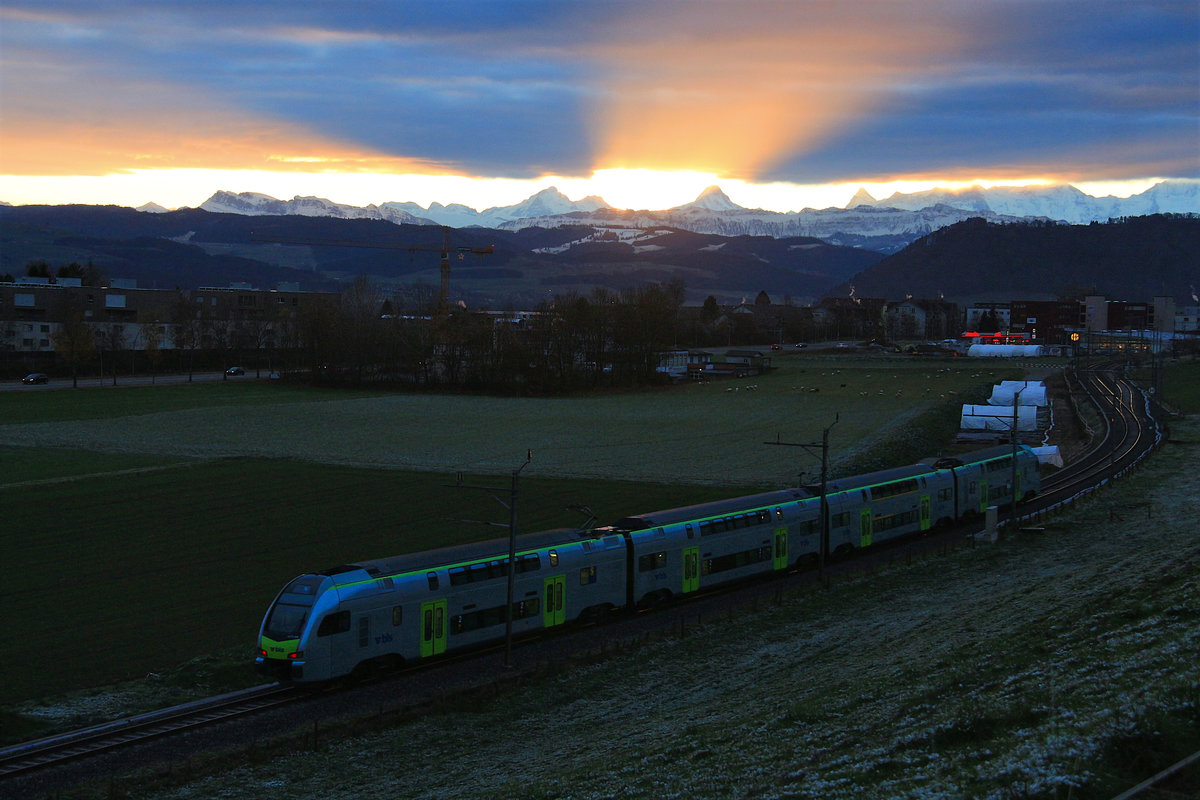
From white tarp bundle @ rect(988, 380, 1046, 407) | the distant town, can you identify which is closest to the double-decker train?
white tarp bundle @ rect(988, 380, 1046, 407)

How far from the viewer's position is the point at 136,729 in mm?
22922

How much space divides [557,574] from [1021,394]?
7472cm

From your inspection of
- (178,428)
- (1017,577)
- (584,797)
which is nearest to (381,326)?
(178,428)

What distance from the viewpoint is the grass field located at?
31750 mm

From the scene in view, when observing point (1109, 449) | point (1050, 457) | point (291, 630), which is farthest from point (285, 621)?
point (1109, 449)

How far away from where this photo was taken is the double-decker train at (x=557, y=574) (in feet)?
84.4

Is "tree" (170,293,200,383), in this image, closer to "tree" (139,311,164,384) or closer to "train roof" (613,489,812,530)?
"tree" (139,311,164,384)

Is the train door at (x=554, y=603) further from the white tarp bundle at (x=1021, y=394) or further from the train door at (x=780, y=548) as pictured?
the white tarp bundle at (x=1021, y=394)

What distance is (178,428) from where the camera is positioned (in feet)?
270

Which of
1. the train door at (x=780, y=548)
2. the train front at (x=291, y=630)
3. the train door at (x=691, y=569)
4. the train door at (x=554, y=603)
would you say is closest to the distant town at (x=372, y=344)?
the train door at (x=780, y=548)

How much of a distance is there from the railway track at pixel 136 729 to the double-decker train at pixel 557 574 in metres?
0.78

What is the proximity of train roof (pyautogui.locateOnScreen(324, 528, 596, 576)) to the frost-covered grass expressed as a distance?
408 cm

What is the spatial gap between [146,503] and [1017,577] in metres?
39.1

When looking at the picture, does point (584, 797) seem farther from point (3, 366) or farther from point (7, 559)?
point (3, 366)
